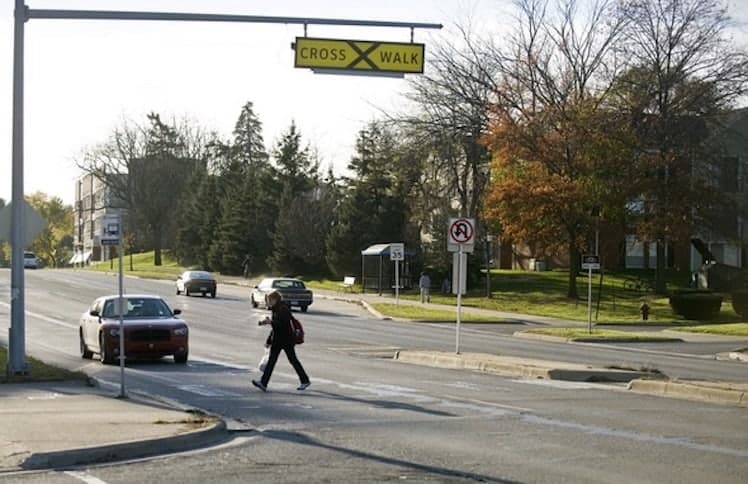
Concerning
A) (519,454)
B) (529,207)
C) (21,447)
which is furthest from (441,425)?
(529,207)

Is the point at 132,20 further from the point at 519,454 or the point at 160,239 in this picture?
the point at 160,239

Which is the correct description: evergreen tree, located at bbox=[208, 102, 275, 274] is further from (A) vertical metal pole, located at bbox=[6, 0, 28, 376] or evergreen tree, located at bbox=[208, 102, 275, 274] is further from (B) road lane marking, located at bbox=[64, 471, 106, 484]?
(B) road lane marking, located at bbox=[64, 471, 106, 484]

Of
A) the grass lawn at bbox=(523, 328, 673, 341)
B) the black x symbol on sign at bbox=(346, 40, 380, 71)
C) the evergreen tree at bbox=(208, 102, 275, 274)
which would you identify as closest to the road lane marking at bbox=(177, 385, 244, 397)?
the black x symbol on sign at bbox=(346, 40, 380, 71)

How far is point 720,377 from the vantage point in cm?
2256

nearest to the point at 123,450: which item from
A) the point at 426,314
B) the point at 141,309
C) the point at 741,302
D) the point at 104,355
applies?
the point at 104,355

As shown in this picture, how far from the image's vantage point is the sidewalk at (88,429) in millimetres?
11617

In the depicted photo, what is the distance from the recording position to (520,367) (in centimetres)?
2272

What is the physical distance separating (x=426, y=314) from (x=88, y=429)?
120 feet

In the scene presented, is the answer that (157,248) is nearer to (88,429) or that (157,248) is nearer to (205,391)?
(205,391)

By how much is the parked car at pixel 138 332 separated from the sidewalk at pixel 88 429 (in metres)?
7.04

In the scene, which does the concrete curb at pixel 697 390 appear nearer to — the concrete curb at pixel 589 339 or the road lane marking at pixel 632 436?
the road lane marking at pixel 632 436

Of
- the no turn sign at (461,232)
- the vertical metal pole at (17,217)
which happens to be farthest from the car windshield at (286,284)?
the vertical metal pole at (17,217)

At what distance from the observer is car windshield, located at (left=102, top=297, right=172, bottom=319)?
25516mm

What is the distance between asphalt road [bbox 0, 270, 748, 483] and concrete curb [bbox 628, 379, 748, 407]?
1.44 ft
